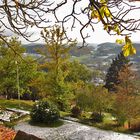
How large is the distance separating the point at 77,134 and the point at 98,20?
19470 millimetres

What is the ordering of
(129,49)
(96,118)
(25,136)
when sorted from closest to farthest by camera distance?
(129,49), (25,136), (96,118)

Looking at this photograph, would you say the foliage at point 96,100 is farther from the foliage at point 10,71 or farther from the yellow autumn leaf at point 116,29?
the yellow autumn leaf at point 116,29

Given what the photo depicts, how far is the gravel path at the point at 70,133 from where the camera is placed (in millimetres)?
22062

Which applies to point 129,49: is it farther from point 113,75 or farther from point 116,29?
point 113,75

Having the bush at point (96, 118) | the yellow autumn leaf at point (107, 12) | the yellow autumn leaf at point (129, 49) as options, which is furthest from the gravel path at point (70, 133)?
the yellow autumn leaf at point (129, 49)

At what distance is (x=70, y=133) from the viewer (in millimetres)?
23047

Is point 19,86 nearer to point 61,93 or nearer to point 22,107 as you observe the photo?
point 22,107

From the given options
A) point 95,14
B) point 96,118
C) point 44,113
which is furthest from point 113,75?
point 95,14

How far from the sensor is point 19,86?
39.1 metres

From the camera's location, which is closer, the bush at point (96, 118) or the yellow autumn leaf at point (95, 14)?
the yellow autumn leaf at point (95, 14)

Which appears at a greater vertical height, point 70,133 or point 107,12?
point 107,12

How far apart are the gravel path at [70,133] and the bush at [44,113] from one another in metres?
1.36

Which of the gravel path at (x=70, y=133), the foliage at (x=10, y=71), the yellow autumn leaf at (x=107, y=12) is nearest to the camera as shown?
the yellow autumn leaf at (x=107, y=12)

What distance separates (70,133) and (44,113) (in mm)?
4675
